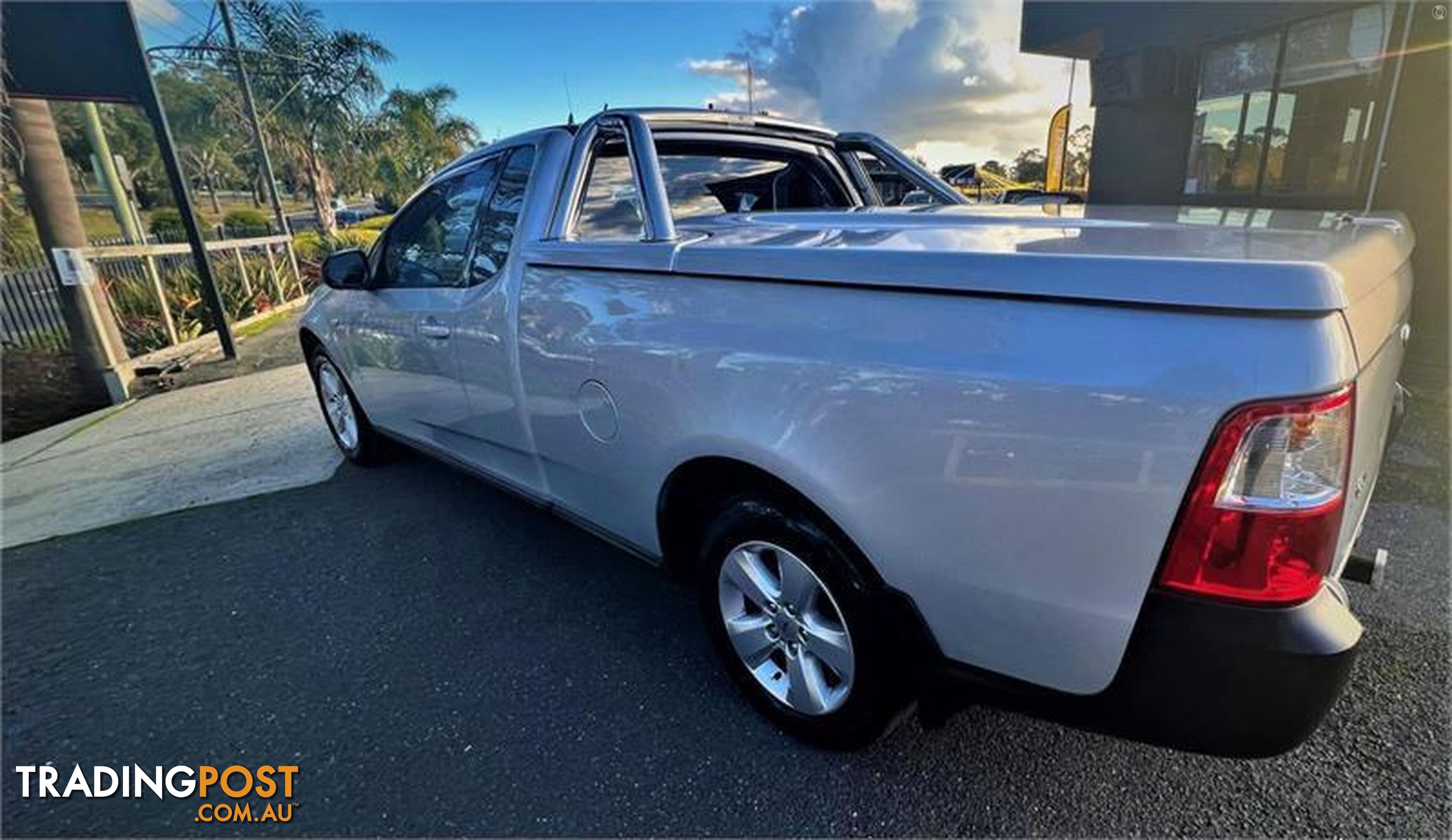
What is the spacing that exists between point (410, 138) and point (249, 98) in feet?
39.0

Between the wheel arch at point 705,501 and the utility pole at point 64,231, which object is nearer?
the wheel arch at point 705,501

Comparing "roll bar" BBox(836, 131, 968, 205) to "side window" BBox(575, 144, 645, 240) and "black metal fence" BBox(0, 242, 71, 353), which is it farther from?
"black metal fence" BBox(0, 242, 71, 353)

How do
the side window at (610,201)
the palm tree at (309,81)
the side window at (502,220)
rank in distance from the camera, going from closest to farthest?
the side window at (610,201) → the side window at (502,220) → the palm tree at (309,81)

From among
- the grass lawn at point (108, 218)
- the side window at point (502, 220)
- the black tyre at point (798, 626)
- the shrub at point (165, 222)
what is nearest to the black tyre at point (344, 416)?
the side window at point (502, 220)

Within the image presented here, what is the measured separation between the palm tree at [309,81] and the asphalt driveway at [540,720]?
20.4 metres

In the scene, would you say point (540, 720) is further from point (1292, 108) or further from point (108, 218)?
point (108, 218)

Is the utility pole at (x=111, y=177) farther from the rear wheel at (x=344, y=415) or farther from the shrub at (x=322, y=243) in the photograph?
the rear wheel at (x=344, y=415)

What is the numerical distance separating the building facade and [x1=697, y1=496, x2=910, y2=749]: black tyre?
4723mm

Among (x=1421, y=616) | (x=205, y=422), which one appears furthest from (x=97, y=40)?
(x=1421, y=616)

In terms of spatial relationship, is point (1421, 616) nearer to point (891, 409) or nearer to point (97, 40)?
point (891, 409)

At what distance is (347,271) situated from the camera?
11.6 feet

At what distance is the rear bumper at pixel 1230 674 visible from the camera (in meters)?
1.25

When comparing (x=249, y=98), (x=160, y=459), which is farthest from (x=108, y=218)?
(x=160, y=459)

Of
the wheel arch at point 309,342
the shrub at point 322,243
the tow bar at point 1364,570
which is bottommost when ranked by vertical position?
the tow bar at point 1364,570
